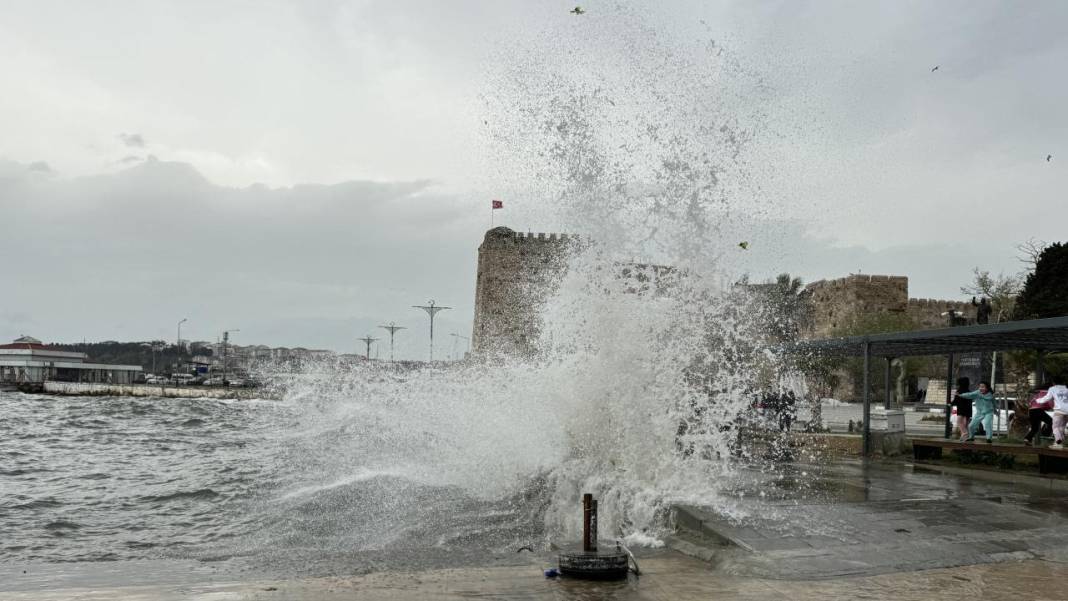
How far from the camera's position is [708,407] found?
12.5 meters

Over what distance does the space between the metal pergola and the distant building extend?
108m

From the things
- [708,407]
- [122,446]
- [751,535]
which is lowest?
[122,446]

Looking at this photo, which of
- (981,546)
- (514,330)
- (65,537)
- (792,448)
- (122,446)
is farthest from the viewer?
(514,330)

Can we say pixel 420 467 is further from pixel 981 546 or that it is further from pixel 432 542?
pixel 981 546

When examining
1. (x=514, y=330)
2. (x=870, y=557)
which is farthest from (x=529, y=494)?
(x=514, y=330)

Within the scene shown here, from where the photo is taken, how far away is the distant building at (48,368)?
108800 mm

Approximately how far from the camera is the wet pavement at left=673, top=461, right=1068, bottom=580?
21.0 ft

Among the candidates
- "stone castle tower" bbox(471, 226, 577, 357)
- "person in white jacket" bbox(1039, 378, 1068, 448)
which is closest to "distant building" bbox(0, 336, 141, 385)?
"stone castle tower" bbox(471, 226, 577, 357)

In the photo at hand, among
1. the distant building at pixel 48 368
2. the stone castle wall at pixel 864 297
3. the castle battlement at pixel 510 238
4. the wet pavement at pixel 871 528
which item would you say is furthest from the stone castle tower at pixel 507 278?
the distant building at pixel 48 368

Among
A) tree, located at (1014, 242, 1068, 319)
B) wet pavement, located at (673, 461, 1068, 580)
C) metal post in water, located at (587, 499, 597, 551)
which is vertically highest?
tree, located at (1014, 242, 1068, 319)

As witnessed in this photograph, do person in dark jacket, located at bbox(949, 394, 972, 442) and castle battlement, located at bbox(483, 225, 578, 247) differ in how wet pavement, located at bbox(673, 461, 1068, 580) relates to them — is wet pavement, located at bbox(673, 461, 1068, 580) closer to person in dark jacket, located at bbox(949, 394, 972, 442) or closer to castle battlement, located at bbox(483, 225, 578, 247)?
person in dark jacket, located at bbox(949, 394, 972, 442)

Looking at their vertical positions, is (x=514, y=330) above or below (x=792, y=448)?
above

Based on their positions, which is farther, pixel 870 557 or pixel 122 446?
pixel 122 446

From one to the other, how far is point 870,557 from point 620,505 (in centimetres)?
307
